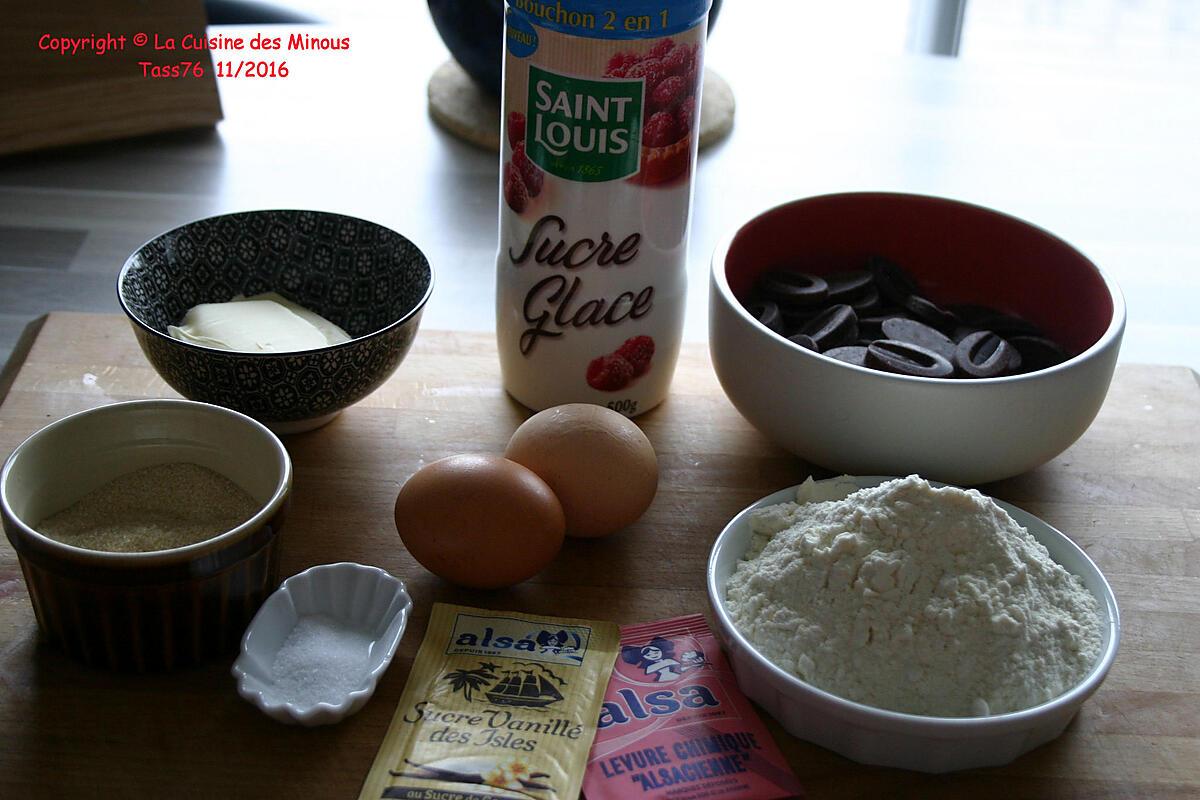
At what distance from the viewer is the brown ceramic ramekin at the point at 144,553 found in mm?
702

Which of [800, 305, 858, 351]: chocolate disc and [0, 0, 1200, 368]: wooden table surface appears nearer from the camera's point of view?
[800, 305, 858, 351]: chocolate disc

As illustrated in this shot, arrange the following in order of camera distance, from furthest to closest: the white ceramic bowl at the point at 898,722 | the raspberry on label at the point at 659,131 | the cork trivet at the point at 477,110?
the cork trivet at the point at 477,110, the raspberry on label at the point at 659,131, the white ceramic bowl at the point at 898,722

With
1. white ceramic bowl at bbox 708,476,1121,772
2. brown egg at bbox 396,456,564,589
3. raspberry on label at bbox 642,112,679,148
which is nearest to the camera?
white ceramic bowl at bbox 708,476,1121,772

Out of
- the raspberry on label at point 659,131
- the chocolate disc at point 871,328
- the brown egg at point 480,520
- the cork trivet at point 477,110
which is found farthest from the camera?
the cork trivet at point 477,110

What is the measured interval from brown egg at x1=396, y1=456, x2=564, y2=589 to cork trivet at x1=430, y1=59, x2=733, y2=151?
0.90 m

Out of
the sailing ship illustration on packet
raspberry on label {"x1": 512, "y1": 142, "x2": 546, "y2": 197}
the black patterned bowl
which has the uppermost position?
raspberry on label {"x1": 512, "y1": 142, "x2": 546, "y2": 197}

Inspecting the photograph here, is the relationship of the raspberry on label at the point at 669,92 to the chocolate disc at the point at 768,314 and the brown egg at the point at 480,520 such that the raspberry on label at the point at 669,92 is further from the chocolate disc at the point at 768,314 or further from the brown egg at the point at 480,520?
the brown egg at the point at 480,520

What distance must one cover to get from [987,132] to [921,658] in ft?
3.96

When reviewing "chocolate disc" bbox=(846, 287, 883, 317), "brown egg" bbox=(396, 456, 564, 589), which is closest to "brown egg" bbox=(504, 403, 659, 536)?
"brown egg" bbox=(396, 456, 564, 589)

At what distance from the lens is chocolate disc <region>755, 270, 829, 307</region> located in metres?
1.01

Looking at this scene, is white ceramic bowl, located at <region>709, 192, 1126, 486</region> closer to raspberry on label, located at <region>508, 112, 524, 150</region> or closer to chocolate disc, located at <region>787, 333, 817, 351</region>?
chocolate disc, located at <region>787, 333, 817, 351</region>

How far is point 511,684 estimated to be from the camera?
77 cm

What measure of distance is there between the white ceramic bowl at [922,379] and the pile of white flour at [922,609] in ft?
0.36

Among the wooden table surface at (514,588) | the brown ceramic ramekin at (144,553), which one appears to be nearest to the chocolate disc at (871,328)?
the wooden table surface at (514,588)
